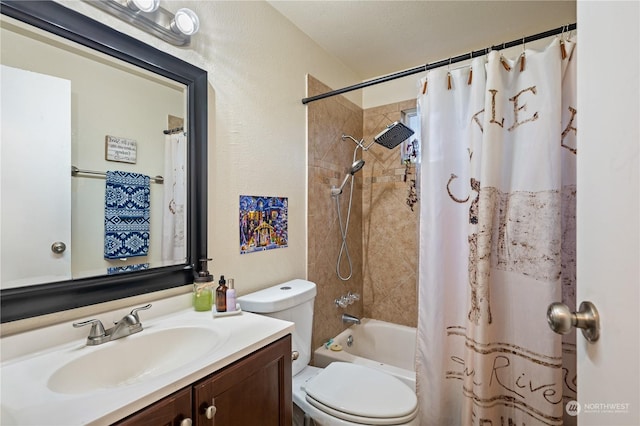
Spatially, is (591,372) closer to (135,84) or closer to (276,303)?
(276,303)

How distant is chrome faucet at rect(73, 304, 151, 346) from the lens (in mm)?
873

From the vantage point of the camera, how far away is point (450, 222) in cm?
157

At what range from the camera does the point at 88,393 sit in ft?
2.10

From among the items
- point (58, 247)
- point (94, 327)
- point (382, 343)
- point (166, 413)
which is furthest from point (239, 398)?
point (382, 343)

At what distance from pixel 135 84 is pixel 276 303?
1039 mm

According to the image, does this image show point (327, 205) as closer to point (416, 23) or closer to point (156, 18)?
point (416, 23)

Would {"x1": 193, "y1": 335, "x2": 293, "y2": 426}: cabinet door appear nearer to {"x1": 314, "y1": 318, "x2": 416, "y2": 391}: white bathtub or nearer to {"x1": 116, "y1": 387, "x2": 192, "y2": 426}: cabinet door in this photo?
{"x1": 116, "y1": 387, "x2": 192, "y2": 426}: cabinet door

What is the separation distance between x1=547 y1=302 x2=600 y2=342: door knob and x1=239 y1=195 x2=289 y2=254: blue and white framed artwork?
4.04 ft

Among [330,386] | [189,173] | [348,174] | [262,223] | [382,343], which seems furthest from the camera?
[382,343]

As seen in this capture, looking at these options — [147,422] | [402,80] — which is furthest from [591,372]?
[402,80]

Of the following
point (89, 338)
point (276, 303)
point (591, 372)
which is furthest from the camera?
point (276, 303)

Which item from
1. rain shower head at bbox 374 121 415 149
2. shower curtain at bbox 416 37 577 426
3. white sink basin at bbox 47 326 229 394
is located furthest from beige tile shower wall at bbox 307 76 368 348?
white sink basin at bbox 47 326 229 394

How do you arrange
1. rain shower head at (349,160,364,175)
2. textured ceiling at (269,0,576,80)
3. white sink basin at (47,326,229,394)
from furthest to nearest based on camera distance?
1. rain shower head at (349,160,364,175)
2. textured ceiling at (269,0,576,80)
3. white sink basin at (47,326,229,394)

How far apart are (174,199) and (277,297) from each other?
2.05ft
